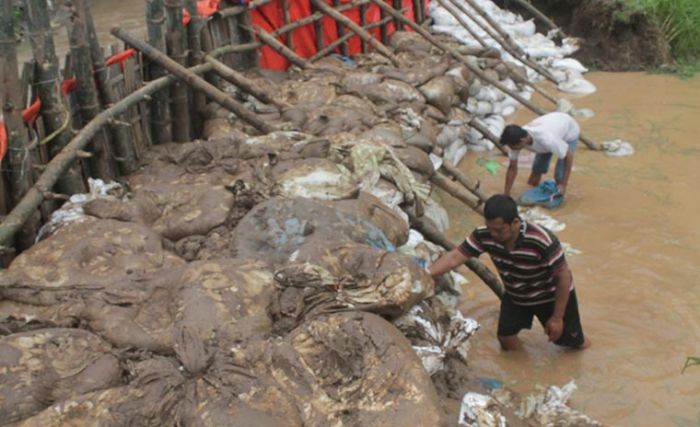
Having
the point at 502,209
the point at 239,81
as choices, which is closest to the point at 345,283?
the point at 502,209

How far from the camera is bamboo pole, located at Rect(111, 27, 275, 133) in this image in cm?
471

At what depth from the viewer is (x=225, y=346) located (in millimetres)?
2596

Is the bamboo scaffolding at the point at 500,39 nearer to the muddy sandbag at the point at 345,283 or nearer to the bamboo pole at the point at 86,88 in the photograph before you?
the bamboo pole at the point at 86,88

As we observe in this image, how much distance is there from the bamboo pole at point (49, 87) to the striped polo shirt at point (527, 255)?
217 centimetres

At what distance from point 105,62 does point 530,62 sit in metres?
6.75

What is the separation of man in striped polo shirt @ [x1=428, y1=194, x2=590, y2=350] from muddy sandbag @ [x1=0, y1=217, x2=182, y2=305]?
4.64 ft

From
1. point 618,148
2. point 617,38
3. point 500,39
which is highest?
point 500,39

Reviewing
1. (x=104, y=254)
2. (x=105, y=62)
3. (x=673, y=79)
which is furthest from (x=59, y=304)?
(x=673, y=79)

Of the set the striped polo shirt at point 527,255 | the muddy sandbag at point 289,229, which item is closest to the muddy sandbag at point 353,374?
the muddy sandbag at point 289,229

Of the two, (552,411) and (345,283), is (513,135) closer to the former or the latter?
(552,411)

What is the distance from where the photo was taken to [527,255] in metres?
3.69

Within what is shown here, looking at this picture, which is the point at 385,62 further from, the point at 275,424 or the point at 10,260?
the point at 275,424

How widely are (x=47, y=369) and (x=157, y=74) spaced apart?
9.90 ft

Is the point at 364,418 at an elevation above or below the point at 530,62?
above
